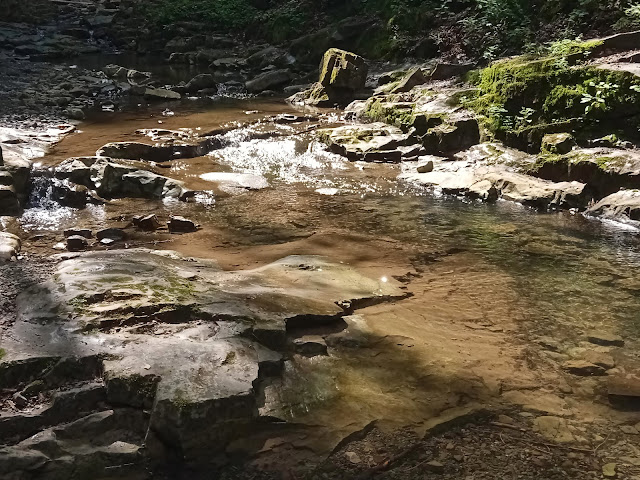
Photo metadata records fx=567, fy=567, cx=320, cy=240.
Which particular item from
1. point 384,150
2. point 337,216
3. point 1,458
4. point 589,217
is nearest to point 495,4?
point 384,150

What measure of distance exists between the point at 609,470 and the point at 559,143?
6.28 m

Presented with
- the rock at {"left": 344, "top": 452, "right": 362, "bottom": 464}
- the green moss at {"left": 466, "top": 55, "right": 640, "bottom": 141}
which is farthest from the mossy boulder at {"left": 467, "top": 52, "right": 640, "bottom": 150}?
the rock at {"left": 344, "top": 452, "right": 362, "bottom": 464}

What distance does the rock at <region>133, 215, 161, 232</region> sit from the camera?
6398 mm

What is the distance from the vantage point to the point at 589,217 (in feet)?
22.6

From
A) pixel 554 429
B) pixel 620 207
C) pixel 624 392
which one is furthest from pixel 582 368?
pixel 620 207

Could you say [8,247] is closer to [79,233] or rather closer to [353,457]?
[79,233]

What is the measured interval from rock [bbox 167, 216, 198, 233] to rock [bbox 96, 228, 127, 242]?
0.51 m

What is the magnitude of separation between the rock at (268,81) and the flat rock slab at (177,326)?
12.6 metres

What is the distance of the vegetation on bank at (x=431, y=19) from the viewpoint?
1134 centimetres

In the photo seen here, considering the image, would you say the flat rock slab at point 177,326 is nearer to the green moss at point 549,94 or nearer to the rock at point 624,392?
the rock at point 624,392

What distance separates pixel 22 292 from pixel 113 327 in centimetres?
98

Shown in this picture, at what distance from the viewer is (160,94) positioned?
1491cm

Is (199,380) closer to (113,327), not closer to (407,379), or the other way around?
(113,327)

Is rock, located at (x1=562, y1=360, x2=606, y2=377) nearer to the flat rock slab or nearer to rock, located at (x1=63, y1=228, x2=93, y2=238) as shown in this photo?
the flat rock slab
